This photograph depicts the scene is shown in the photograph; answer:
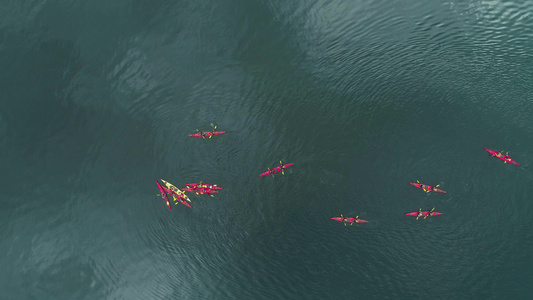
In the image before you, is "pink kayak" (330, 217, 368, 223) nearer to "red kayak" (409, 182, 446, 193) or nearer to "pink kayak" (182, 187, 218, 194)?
"red kayak" (409, 182, 446, 193)

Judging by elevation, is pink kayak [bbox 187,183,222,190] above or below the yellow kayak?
below

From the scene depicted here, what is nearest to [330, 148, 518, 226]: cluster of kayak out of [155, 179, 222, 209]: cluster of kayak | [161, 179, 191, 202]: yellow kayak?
[155, 179, 222, 209]: cluster of kayak

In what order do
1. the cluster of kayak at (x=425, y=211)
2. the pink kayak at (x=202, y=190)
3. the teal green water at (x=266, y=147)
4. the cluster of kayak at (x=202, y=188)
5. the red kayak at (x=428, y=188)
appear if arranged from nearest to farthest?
1. the teal green water at (x=266, y=147)
2. the cluster of kayak at (x=425, y=211)
3. the red kayak at (x=428, y=188)
4. the cluster of kayak at (x=202, y=188)
5. the pink kayak at (x=202, y=190)

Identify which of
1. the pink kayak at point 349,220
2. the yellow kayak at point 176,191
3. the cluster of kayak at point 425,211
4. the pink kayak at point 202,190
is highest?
the yellow kayak at point 176,191

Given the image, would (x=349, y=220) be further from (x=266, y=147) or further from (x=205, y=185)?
(x=205, y=185)

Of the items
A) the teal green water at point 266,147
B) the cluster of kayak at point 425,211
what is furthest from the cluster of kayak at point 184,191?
the cluster of kayak at point 425,211

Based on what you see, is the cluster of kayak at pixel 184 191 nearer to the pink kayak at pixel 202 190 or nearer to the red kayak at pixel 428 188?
the pink kayak at pixel 202 190

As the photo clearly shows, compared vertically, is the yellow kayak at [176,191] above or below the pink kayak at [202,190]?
above

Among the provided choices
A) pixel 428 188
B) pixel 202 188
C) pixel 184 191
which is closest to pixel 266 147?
pixel 202 188

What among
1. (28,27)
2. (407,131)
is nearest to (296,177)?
(407,131)
